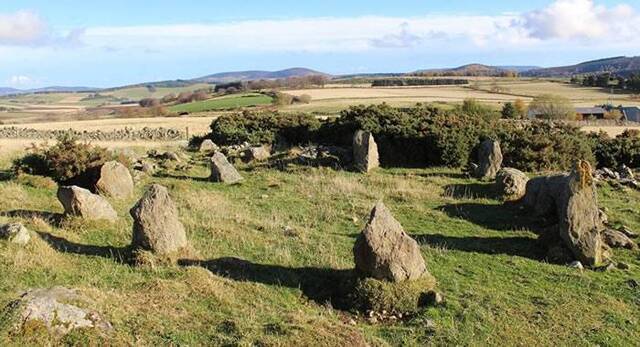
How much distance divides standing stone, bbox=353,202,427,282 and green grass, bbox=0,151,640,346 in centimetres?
86

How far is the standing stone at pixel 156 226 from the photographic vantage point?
40.7 feet

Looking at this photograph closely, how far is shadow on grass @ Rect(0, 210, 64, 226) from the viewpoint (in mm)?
14984

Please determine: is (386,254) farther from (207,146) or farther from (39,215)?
(207,146)

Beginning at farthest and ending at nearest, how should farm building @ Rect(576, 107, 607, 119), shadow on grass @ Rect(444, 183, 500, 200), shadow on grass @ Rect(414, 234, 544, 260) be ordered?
1. farm building @ Rect(576, 107, 607, 119)
2. shadow on grass @ Rect(444, 183, 500, 200)
3. shadow on grass @ Rect(414, 234, 544, 260)

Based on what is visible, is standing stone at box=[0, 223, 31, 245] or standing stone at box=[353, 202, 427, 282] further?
standing stone at box=[0, 223, 31, 245]

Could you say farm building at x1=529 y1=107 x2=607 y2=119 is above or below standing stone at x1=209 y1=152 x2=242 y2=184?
below

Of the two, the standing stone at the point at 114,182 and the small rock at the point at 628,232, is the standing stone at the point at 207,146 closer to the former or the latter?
the standing stone at the point at 114,182

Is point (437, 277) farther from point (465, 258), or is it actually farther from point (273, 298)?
point (273, 298)

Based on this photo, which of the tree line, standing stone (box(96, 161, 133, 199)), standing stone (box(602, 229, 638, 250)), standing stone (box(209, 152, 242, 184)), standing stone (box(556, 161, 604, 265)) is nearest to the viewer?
standing stone (box(556, 161, 604, 265))

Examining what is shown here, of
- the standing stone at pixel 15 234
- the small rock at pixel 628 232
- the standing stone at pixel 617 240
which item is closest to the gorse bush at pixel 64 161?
the standing stone at pixel 15 234

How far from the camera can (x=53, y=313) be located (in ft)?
28.7

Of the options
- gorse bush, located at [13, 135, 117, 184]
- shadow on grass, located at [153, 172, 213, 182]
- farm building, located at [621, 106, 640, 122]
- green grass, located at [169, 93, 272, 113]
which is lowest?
farm building, located at [621, 106, 640, 122]

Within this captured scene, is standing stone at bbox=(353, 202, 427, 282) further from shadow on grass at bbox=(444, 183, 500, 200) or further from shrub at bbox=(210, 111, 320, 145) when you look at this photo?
shrub at bbox=(210, 111, 320, 145)

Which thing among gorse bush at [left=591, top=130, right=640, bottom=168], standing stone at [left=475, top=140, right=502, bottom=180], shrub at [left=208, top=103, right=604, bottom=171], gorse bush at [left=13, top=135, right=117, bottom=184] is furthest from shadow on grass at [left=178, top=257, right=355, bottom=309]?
gorse bush at [left=591, top=130, right=640, bottom=168]
